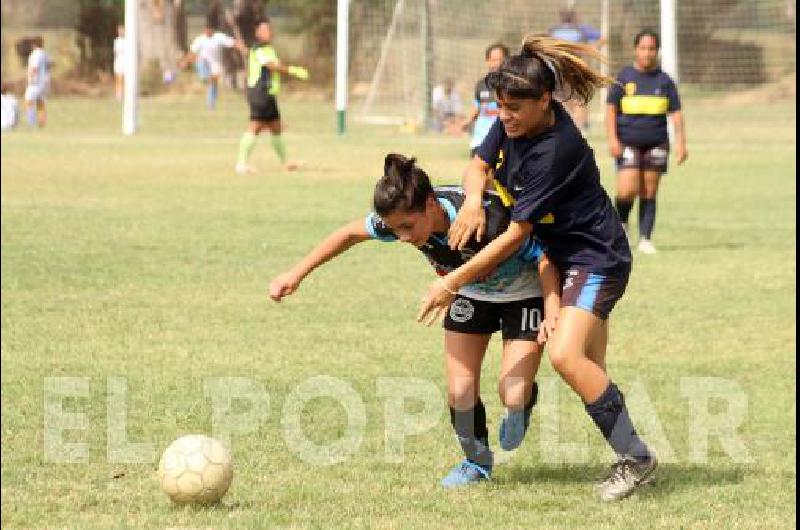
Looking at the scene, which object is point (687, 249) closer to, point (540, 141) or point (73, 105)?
point (540, 141)

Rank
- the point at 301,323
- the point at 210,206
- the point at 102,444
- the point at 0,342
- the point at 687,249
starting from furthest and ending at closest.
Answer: the point at 210,206
the point at 687,249
the point at 301,323
the point at 0,342
the point at 102,444

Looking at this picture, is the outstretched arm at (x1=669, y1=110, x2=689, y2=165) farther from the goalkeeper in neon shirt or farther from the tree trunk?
the tree trunk

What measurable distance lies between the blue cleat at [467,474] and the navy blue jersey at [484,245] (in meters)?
0.72

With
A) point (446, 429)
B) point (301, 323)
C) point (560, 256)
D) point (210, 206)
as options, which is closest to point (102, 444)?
point (446, 429)

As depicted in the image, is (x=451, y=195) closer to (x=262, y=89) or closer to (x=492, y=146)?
(x=492, y=146)

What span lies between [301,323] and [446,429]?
10.5 ft

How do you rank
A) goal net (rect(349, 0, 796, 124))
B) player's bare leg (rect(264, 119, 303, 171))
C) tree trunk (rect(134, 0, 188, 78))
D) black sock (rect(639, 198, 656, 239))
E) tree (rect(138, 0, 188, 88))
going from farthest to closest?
tree trunk (rect(134, 0, 188, 78)) → tree (rect(138, 0, 188, 88)) → goal net (rect(349, 0, 796, 124)) → player's bare leg (rect(264, 119, 303, 171)) → black sock (rect(639, 198, 656, 239))

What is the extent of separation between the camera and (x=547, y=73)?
6078mm

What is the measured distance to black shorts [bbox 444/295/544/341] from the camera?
649 cm

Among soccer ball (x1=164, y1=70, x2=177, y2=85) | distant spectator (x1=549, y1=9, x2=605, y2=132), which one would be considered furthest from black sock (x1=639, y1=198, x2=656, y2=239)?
soccer ball (x1=164, y1=70, x2=177, y2=85)

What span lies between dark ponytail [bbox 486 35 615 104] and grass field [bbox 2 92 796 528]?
161cm

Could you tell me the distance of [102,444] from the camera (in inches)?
285

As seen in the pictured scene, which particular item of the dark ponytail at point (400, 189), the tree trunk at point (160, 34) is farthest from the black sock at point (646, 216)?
the tree trunk at point (160, 34)

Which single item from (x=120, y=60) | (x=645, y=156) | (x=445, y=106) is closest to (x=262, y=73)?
(x=645, y=156)
